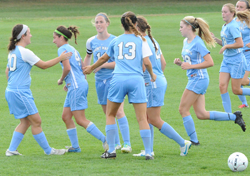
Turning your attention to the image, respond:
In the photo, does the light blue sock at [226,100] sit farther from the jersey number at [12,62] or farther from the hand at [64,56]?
the jersey number at [12,62]

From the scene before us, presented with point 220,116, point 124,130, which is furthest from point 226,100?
point 124,130

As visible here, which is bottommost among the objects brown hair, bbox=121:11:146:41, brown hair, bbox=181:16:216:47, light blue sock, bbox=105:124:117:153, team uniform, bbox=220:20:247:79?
light blue sock, bbox=105:124:117:153

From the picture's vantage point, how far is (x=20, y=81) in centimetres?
621

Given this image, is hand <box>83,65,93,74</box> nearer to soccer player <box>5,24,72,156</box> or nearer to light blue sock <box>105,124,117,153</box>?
soccer player <box>5,24,72,156</box>

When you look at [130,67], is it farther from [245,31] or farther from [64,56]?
[245,31]

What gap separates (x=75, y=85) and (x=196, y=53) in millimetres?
1946

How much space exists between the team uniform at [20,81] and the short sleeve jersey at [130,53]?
4.04 ft

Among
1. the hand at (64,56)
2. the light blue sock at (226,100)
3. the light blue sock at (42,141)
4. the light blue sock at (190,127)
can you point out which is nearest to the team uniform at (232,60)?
the light blue sock at (226,100)

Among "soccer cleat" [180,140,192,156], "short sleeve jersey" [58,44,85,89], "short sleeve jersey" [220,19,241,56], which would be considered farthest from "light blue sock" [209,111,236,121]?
"short sleeve jersey" [58,44,85,89]

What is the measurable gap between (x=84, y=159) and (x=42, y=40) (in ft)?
58.5

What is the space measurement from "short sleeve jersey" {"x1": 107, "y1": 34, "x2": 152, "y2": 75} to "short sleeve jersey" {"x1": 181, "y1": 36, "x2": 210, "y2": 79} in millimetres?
1208

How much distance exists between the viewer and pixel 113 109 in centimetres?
599

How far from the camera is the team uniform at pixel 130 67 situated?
18.9ft

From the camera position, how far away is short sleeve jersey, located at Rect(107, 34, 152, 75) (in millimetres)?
5773
